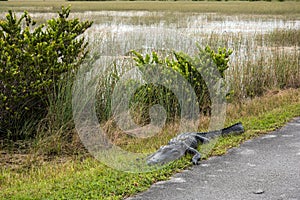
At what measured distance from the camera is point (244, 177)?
5.52 meters

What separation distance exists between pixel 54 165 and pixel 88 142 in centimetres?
76

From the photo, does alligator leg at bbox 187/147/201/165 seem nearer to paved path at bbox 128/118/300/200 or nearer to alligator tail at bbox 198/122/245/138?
paved path at bbox 128/118/300/200

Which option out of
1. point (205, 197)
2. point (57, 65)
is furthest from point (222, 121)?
point (205, 197)

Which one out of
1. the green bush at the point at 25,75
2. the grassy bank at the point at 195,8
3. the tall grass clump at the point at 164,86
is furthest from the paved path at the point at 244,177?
the grassy bank at the point at 195,8

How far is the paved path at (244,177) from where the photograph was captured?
507cm

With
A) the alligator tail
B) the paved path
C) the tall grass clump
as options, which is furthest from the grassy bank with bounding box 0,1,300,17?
the paved path

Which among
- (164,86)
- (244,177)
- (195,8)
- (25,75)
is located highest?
(25,75)

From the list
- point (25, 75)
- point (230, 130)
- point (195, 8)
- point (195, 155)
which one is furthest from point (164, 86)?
point (195, 8)

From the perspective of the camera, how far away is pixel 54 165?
20.6ft

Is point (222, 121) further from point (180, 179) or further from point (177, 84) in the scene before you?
point (180, 179)

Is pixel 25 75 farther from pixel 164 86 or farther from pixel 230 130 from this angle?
pixel 230 130

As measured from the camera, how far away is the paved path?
5074 millimetres

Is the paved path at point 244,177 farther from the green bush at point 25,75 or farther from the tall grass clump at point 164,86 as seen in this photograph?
the green bush at point 25,75

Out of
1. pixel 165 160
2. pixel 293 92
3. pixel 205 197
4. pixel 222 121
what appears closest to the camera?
pixel 205 197
